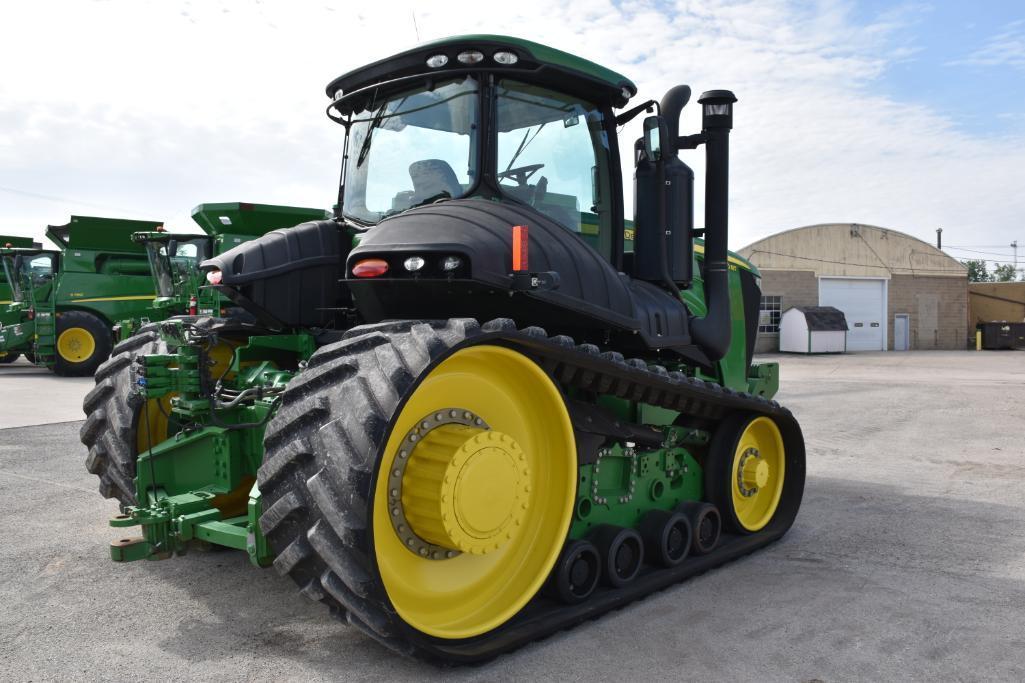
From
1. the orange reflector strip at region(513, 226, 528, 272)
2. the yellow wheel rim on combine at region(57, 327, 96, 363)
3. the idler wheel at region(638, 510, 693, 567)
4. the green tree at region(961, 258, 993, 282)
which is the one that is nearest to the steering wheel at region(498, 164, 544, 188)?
the orange reflector strip at region(513, 226, 528, 272)

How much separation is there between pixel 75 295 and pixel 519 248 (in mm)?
17819

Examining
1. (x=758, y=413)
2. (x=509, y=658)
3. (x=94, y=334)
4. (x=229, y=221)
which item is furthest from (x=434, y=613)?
(x=94, y=334)

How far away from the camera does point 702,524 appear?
17.0 feet

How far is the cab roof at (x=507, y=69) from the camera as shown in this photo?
4180 mm

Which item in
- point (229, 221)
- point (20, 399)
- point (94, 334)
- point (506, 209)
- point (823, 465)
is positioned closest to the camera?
point (506, 209)

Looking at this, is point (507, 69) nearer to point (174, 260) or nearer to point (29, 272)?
point (174, 260)

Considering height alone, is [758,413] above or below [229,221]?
below

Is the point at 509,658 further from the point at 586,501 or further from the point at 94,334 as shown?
the point at 94,334

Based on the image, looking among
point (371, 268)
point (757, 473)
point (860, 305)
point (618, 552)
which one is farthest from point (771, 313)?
point (371, 268)

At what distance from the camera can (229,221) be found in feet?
35.9

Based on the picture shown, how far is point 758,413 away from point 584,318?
1.98m

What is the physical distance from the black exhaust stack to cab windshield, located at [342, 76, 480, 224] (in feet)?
5.53

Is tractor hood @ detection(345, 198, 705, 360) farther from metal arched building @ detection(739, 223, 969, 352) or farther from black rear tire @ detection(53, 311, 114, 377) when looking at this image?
metal arched building @ detection(739, 223, 969, 352)

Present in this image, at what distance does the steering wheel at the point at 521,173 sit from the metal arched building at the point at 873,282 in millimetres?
29882
